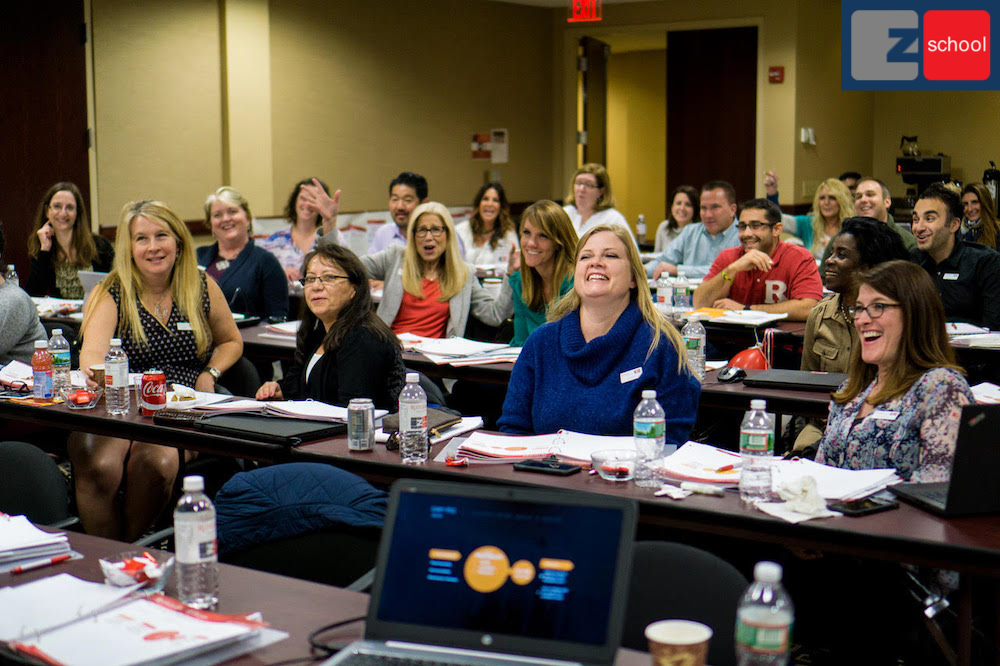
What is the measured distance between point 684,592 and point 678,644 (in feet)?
1.18

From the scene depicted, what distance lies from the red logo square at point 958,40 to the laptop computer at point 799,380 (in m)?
6.03

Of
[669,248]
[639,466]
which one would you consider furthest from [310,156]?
[639,466]

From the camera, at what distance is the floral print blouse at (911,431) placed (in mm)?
2654

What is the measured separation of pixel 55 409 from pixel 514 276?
2247 millimetres

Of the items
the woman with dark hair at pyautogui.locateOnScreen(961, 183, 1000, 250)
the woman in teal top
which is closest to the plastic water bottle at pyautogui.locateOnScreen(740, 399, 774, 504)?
the woman in teal top

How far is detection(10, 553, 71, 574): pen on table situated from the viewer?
2070 millimetres

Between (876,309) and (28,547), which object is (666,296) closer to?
(876,309)

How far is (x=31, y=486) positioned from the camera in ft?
8.89

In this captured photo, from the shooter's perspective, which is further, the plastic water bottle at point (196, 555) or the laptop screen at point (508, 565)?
the plastic water bottle at point (196, 555)

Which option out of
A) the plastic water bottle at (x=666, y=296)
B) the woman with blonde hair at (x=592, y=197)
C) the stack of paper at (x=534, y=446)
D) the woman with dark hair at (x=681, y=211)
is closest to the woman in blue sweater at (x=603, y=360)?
the stack of paper at (x=534, y=446)

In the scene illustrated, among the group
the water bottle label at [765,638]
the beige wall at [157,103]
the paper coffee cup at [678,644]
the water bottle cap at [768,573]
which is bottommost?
the paper coffee cup at [678,644]

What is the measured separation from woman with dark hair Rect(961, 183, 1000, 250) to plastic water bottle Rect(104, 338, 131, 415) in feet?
Result: 16.5

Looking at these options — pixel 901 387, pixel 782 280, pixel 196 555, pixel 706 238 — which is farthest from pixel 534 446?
pixel 706 238

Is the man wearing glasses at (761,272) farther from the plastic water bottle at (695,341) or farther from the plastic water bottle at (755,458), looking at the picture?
the plastic water bottle at (755,458)
